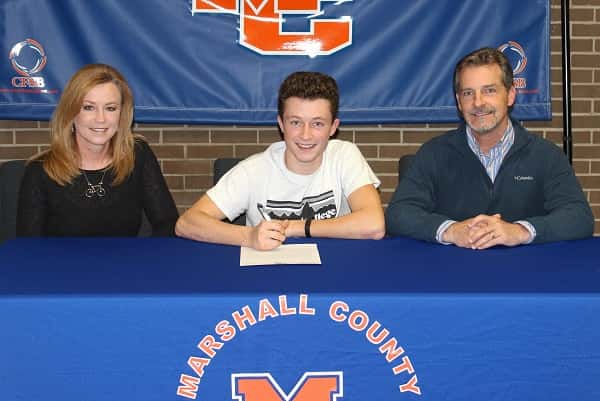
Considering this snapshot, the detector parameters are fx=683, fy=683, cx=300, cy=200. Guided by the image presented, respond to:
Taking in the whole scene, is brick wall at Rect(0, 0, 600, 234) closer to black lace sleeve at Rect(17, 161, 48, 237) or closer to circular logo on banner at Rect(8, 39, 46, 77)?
circular logo on banner at Rect(8, 39, 46, 77)

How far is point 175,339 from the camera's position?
128cm

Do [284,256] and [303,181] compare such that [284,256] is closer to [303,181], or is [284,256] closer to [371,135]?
[303,181]

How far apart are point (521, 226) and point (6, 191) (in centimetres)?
181

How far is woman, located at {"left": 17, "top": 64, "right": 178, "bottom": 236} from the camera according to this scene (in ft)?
7.36

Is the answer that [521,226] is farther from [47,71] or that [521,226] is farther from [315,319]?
[47,71]

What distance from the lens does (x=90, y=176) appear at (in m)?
2.28

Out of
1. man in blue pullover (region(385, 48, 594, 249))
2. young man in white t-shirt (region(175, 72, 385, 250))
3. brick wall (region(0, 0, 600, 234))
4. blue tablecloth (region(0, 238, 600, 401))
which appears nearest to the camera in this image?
blue tablecloth (region(0, 238, 600, 401))

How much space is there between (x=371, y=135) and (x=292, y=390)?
208 centimetres

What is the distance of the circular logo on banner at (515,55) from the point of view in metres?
3.02

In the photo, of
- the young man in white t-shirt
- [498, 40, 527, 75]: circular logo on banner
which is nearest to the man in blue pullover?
the young man in white t-shirt

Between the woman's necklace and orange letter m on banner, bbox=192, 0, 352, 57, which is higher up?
orange letter m on banner, bbox=192, 0, 352, 57

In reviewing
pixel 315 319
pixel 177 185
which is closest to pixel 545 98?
pixel 177 185

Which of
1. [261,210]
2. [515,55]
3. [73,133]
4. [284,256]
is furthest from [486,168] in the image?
[73,133]

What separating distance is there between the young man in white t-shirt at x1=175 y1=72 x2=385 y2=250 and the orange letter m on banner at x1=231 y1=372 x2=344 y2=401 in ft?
2.05
